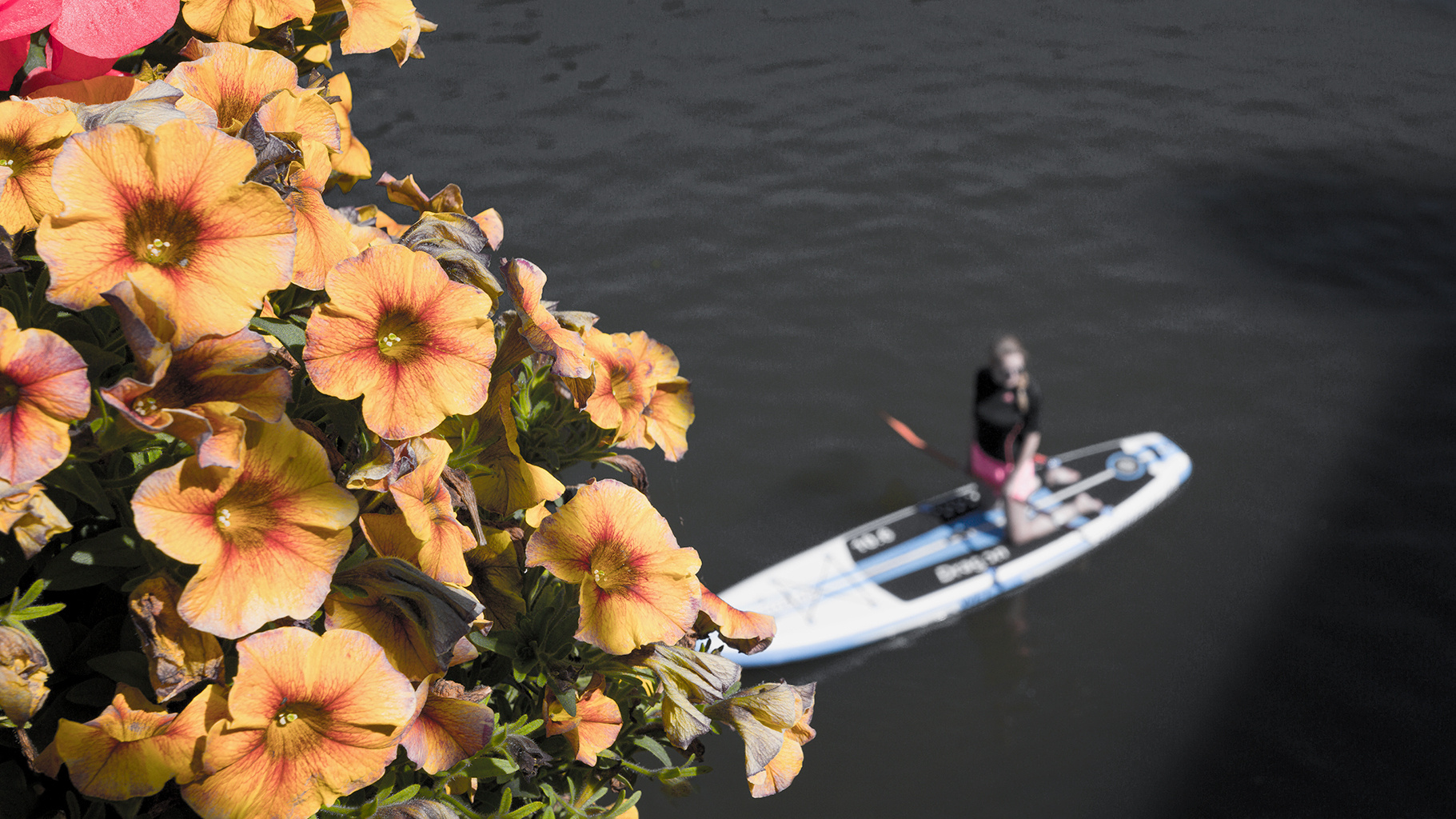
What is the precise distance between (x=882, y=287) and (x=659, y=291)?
7.21ft

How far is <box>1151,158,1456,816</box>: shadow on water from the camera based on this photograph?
7.63 meters

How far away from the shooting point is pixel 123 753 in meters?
1.03

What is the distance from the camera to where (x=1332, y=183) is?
12.4 m

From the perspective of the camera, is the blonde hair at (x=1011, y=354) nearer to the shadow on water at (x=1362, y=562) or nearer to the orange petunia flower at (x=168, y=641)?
the shadow on water at (x=1362, y=562)

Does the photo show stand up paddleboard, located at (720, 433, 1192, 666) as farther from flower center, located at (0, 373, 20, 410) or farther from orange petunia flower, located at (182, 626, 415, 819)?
flower center, located at (0, 373, 20, 410)

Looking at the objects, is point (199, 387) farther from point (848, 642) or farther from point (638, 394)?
point (848, 642)

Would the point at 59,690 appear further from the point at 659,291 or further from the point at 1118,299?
the point at 1118,299

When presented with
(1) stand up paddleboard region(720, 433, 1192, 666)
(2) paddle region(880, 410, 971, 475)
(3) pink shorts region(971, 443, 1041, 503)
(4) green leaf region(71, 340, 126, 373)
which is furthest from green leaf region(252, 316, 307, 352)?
(2) paddle region(880, 410, 971, 475)

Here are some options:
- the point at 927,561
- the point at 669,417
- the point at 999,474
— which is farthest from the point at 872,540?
the point at 669,417

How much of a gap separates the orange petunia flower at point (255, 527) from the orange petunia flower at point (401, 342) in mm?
108

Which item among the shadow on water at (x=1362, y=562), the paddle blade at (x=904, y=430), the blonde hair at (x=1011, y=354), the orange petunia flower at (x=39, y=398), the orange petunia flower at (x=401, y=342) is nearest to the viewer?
the orange petunia flower at (x=39, y=398)

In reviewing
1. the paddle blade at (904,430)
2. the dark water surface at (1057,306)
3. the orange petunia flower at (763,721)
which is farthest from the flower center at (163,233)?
the paddle blade at (904,430)

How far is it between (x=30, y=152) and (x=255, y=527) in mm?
454

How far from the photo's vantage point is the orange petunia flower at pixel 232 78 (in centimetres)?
125
